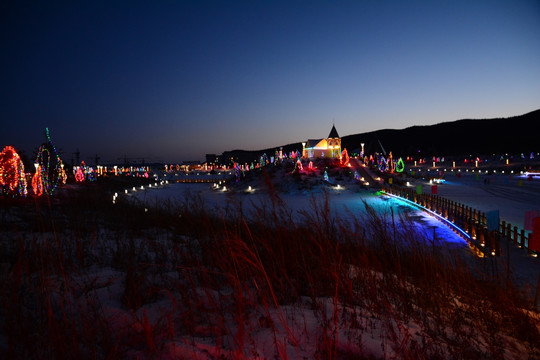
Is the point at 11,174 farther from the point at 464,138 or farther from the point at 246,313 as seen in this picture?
the point at 464,138

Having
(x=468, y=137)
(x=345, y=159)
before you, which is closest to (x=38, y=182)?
(x=345, y=159)

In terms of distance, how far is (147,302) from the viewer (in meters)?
2.89

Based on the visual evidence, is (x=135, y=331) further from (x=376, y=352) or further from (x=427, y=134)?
(x=427, y=134)

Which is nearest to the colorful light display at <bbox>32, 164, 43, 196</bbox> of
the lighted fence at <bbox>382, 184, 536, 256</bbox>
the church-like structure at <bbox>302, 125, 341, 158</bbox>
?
the lighted fence at <bbox>382, 184, 536, 256</bbox>

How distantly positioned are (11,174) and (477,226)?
1897cm

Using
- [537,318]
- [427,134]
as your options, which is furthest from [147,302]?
[427,134]

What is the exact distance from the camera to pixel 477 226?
1009 centimetres

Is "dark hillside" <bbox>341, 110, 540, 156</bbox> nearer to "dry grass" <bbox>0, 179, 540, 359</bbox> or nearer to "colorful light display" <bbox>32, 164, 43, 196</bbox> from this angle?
"colorful light display" <bbox>32, 164, 43, 196</bbox>

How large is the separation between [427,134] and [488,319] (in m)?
176

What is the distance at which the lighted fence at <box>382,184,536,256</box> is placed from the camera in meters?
7.67

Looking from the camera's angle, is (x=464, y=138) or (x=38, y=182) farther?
(x=464, y=138)

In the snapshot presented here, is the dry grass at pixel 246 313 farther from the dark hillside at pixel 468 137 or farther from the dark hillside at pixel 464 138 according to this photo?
the dark hillside at pixel 464 138

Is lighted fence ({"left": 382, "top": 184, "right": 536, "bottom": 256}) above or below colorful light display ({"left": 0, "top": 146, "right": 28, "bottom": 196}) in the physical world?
below

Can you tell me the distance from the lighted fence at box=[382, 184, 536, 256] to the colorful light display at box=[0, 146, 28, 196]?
645 inches
